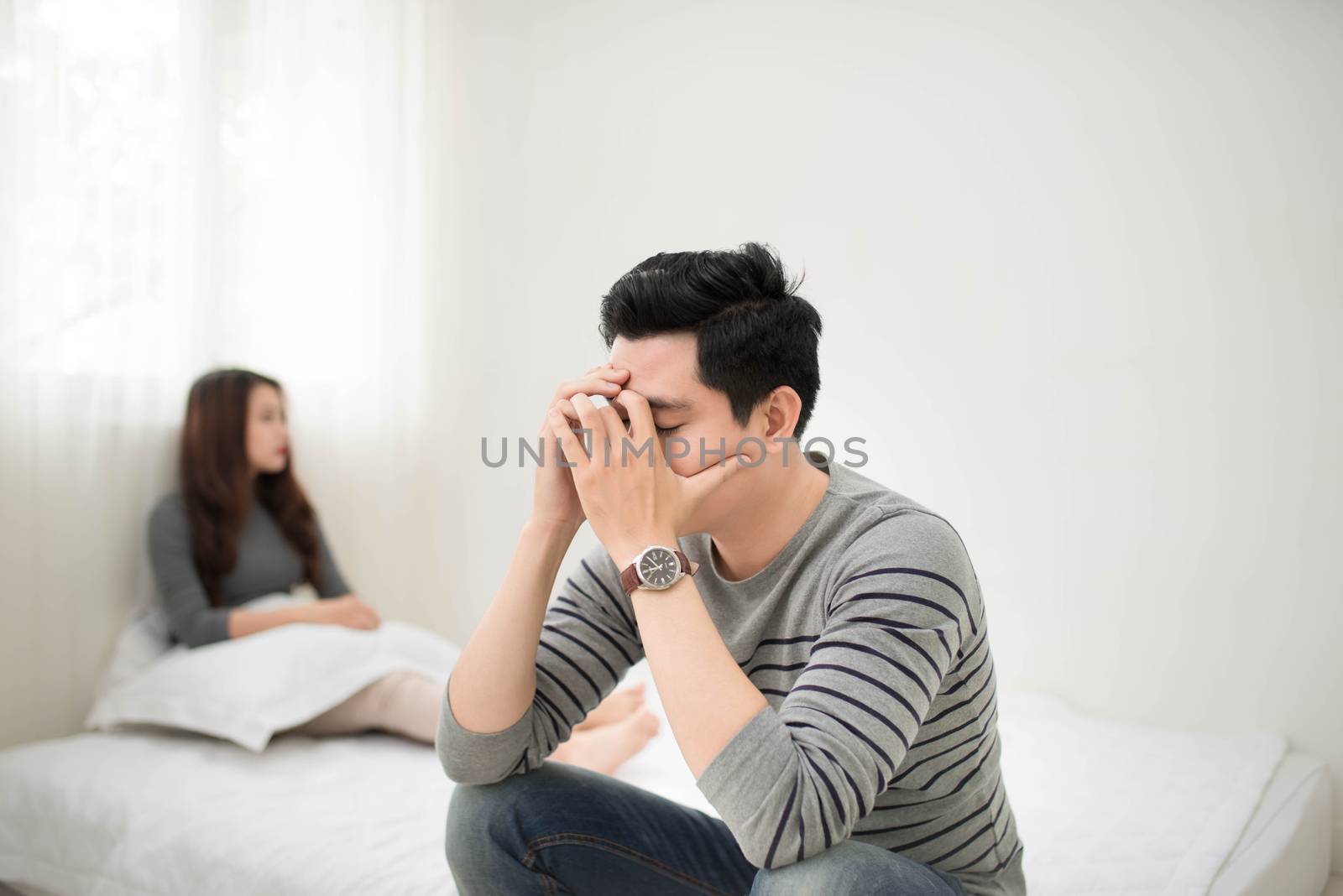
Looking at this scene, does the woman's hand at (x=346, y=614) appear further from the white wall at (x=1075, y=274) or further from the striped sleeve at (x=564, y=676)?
the white wall at (x=1075, y=274)

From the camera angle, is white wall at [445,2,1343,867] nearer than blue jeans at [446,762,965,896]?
No

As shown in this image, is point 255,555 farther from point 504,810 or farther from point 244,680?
point 504,810

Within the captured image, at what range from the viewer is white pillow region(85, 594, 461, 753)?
177 centimetres

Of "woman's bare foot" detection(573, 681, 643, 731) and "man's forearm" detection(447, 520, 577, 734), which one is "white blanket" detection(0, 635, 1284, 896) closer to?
"woman's bare foot" detection(573, 681, 643, 731)

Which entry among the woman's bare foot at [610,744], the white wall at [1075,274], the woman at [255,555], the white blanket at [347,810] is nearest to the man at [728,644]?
the white blanket at [347,810]

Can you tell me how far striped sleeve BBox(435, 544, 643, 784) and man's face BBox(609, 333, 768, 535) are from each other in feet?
0.65

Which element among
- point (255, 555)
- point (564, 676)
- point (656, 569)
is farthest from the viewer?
point (255, 555)

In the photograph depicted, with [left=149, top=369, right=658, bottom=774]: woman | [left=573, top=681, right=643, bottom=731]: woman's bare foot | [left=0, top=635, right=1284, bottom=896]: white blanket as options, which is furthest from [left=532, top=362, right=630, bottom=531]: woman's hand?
[left=573, top=681, right=643, bottom=731]: woman's bare foot

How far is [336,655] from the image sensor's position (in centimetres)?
191

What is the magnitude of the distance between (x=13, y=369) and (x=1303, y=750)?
2.70 meters

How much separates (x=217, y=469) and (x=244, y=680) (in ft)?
1.89

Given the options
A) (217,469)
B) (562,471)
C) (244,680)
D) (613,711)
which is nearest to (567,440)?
(562,471)

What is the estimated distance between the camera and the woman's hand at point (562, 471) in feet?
3.79

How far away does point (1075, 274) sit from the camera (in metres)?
2.19
